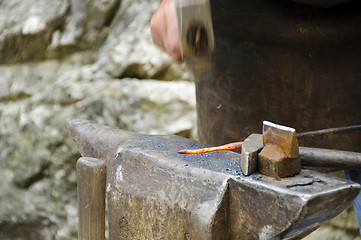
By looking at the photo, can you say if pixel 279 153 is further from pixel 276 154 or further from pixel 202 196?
pixel 202 196

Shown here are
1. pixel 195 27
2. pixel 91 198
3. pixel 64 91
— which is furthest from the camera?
pixel 64 91

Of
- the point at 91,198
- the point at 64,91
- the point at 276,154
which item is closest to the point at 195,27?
the point at 276,154

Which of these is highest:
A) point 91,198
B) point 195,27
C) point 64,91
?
point 195,27

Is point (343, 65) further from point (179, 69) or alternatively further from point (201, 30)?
point (179, 69)

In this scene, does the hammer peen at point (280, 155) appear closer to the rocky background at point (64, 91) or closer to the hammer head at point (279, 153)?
the hammer head at point (279, 153)

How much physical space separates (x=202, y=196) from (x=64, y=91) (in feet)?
5.35

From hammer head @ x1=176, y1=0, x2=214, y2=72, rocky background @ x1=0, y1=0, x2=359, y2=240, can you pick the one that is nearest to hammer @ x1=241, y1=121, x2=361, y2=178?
hammer head @ x1=176, y1=0, x2=214, y2=72

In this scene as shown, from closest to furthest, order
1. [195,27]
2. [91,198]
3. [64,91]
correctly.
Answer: [195,27], [91,198], [64,91]

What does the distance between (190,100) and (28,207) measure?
3.50 ft

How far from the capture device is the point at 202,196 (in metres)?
0.79

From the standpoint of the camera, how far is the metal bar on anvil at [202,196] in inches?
27.7

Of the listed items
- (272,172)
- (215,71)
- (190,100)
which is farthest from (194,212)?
(190,100)

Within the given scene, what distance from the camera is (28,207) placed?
7.68 ft

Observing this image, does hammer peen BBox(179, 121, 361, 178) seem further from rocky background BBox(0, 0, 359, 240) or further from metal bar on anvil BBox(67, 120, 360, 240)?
rocky background BBox(0, 0, 359, 240)
